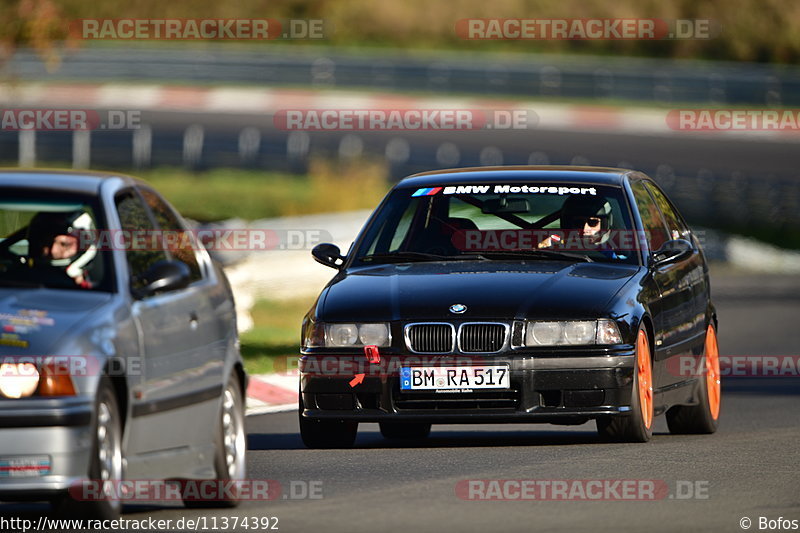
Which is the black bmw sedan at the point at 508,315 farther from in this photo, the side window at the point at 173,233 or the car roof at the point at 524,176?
the side window at the point at 173,233

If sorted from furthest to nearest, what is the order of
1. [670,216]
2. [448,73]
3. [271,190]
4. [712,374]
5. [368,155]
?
1. [448,73]
2. [368,155]
3. [271,190]
4. [670,216]
5. [712,374]

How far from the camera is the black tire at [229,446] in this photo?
28.3ft

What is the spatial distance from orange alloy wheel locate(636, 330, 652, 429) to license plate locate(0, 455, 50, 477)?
4.49 meters

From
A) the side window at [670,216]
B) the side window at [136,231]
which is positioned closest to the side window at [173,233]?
the side window at [136,231]

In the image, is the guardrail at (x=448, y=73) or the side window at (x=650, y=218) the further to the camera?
the guardrail at (x=448, y=73)

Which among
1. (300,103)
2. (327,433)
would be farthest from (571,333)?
(300,103)

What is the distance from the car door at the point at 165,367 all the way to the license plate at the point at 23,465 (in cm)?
66

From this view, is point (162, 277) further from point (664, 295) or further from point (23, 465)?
point (664, 295)

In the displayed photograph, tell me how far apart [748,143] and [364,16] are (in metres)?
20.2

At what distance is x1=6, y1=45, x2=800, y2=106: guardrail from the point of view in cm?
4434

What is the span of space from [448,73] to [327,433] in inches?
1428

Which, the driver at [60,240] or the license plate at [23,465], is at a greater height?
the driver at [60,240]

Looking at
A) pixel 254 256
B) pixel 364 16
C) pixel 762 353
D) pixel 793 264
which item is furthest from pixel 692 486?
pixel 364 16

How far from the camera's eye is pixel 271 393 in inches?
587
